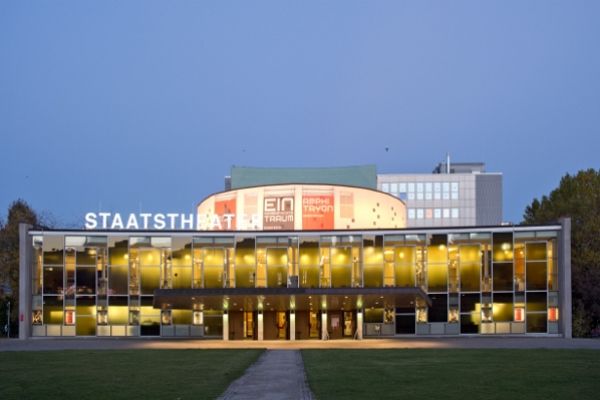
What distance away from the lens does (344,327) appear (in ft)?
225

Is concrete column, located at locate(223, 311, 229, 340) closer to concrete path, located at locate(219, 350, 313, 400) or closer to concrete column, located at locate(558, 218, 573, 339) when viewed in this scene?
concrete path, located at locate(219, 350, 313, 400)

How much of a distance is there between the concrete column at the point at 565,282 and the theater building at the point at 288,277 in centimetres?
64

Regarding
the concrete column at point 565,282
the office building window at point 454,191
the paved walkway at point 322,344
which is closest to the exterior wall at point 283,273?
the concrete column at point 565,282

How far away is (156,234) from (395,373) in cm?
4024

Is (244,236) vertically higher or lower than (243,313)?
higher

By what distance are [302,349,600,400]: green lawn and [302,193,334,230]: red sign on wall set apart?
97.8 feet

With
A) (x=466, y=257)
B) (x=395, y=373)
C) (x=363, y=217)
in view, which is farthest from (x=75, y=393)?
(x=363, y=217)

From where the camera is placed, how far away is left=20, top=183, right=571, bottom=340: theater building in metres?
65.7

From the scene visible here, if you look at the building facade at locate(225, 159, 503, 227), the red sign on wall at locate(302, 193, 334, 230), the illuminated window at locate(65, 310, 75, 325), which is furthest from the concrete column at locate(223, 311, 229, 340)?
the building facade at locate(225, 159, 503, 227)

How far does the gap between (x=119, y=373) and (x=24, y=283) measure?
3694cm

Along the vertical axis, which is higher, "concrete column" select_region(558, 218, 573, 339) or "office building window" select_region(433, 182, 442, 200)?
"office building window" select_region(433, 182, 442, 200)

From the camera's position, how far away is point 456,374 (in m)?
30.4

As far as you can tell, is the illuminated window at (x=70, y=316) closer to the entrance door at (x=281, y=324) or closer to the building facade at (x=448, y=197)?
the entrance door at (x=281, y=324)

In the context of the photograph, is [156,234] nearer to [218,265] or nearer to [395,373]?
[218,265]
